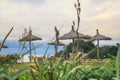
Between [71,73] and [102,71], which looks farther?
[102,71]

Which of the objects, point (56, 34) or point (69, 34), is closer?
point (56, 34)

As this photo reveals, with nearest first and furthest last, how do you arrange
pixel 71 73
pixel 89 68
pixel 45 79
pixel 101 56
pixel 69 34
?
pixel 45 79 → pixel 71 73 → pixel 89 68 → pixel 69 34 → pixel 101 56

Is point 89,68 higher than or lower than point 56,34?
lower

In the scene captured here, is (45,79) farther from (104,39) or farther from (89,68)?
(104,39)

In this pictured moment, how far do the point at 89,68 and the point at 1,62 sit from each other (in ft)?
3.73

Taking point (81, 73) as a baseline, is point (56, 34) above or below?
above

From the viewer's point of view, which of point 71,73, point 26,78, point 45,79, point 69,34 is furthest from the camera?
point 69,34

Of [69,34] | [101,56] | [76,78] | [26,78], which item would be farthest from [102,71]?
[101,56]

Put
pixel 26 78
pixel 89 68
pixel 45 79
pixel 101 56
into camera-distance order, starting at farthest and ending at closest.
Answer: pixel 101 56
pixel 89 68
pixel 26 78
pixel 45 79

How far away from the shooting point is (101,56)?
1807 inches

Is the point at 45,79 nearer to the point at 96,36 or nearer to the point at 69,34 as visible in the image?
the point at 69,34

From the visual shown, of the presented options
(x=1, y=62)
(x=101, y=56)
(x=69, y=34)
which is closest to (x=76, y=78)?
(x=1, y=62)

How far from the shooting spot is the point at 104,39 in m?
41.2

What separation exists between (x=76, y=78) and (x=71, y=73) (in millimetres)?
126
